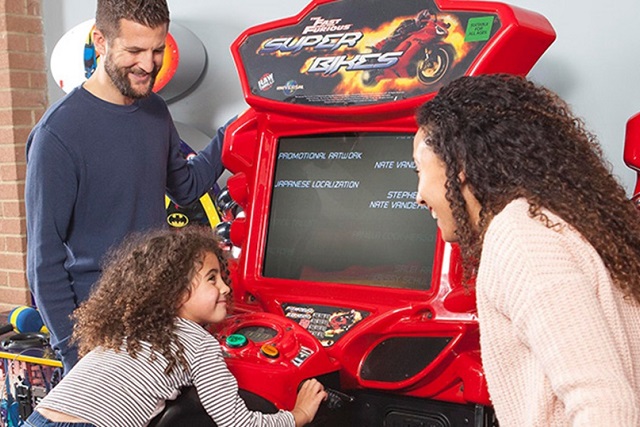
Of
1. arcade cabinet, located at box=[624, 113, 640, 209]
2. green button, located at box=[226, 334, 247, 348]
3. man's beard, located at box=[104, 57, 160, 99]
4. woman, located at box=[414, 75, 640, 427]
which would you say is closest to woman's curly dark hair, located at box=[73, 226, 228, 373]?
green button, located at box=[226, 334, 247, 348]

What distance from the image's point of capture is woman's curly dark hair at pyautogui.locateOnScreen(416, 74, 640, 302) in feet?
3.86

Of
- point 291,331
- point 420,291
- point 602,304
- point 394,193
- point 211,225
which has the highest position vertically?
point 602,304

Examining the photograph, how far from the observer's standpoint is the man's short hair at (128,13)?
2096 mm

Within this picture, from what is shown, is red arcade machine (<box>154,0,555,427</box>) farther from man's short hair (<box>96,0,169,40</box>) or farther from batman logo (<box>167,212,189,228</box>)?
batman logo (<box>167,212,189,228</box>)

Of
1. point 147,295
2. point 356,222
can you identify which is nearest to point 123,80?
point 147,295

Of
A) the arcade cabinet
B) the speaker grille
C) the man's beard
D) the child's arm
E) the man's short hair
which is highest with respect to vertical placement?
the man's short hair

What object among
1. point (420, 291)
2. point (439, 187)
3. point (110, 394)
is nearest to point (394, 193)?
point (420, 291)

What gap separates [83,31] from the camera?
2941 millimetres

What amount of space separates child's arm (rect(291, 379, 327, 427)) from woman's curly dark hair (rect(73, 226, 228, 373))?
25cm

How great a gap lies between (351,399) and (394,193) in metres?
0.46

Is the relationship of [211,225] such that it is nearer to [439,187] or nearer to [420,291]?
[420,291]

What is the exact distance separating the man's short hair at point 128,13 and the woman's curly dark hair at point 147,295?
20.9 inches

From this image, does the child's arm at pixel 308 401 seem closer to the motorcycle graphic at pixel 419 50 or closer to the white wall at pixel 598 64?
the motorcycle graphic at pixel 419 50

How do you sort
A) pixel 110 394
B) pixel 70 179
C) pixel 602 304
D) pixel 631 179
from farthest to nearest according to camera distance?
pixel 631 179 → pixel 70 179 → pixel 110 394 → pixel 602 304
